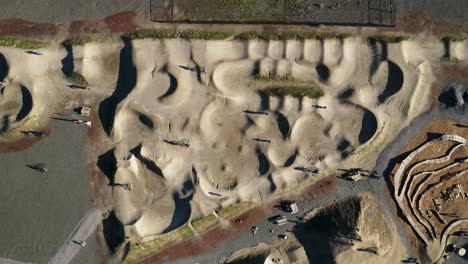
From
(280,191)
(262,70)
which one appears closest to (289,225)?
(280,191)

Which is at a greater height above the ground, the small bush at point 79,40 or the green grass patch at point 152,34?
the green grass patch at point 152,34

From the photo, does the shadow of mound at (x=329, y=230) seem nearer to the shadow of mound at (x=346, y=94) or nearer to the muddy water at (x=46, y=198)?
the shadow of mound at (x=346, y=94)

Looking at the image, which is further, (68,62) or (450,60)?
(68,62)

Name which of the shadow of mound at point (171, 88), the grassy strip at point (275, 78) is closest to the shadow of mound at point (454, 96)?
the grassy strip at point (275, 78)

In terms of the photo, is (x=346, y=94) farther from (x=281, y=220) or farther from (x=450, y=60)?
(x=281, y=220)

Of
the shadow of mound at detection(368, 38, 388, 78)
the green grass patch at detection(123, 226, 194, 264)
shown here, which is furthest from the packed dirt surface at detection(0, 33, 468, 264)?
the green grass patch at detection(123, 226, 194, 264)

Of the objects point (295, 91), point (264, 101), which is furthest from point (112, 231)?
point (295, 91)

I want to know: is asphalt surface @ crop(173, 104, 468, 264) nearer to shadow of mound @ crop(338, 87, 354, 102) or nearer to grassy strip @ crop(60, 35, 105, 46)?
shadow of mound @ crop(338, 87, 354, 102)

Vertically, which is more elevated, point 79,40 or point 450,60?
point 79,40
